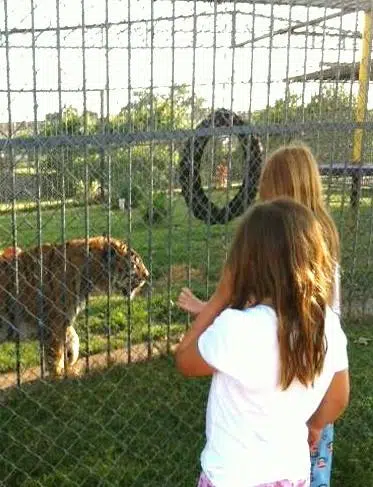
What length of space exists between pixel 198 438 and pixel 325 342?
2.29 m

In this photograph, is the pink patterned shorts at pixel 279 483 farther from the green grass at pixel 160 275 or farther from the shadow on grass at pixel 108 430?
the green grass at pixel 160 275

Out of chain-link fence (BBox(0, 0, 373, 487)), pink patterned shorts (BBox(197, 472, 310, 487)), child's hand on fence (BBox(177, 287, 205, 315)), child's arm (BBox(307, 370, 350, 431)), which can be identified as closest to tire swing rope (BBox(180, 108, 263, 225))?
chain-link fence (BBox(0, 0, 373, 487))

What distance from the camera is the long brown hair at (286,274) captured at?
1921mm

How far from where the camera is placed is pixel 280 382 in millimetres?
1947

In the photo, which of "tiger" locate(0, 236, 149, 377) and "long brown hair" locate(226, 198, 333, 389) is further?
"tiger" locate(0, 236, 149, 377)

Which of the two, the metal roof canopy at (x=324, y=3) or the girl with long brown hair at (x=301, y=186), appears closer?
the girl with long brown hair at (x=301, y=186)

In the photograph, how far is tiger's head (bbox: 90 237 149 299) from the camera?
5199mm

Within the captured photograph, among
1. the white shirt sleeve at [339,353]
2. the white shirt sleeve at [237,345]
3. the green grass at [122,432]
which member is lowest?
the green grass at [122,432]

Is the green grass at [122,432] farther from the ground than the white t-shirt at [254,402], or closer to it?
closer to it

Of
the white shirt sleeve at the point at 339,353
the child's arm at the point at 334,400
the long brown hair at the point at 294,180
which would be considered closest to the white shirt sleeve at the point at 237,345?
the white shirt sleeve at the point at 339,353

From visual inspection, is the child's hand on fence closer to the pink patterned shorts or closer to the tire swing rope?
the pink patterned shorts

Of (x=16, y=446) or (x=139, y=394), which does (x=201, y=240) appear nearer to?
(x=139, y=394)

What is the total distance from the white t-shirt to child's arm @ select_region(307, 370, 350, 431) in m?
0.10

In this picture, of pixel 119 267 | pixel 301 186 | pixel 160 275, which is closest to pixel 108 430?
pixel 119 267
